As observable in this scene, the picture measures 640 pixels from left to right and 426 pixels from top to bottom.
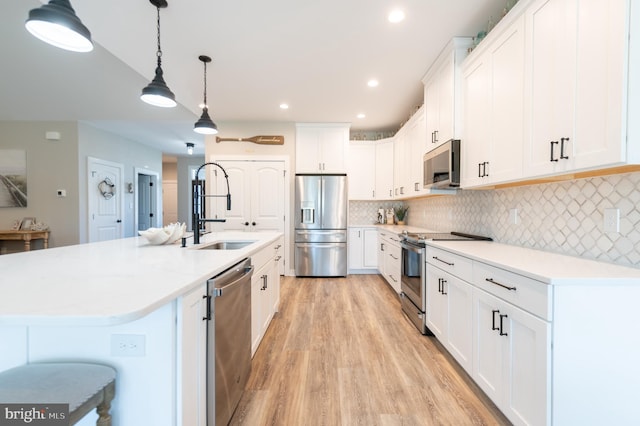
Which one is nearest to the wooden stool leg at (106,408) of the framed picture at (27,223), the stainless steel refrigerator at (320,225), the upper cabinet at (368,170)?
the stainless steel refrigerator at (320,225)

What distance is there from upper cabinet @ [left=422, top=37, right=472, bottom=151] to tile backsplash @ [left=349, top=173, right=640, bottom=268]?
0.70 meters

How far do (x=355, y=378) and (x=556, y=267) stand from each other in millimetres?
1422

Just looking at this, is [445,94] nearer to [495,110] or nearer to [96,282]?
[495,110]

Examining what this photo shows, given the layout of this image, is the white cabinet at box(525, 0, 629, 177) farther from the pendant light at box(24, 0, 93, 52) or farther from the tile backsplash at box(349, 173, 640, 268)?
the pendant light at box(24, 0, 93, 52)

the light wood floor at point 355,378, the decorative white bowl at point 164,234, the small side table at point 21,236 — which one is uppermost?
the decorative white bowl at point 164,234

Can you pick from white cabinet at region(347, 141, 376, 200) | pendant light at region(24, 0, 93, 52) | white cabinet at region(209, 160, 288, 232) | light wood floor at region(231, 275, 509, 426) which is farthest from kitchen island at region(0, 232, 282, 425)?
white cabinet at region(347, 141, 376, 200)

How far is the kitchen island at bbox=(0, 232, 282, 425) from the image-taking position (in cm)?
80

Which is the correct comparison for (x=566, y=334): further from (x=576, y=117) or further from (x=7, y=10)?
(x=7, y=10)

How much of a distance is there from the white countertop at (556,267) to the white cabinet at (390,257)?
5.35 feet

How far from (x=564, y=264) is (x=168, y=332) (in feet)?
6.14

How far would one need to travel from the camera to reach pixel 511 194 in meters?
2.29

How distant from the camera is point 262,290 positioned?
2.40m

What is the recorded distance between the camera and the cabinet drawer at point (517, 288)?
121cm

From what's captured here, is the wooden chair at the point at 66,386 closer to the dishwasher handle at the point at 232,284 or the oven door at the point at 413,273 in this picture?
the dishwasher handle at the point at 232,284
